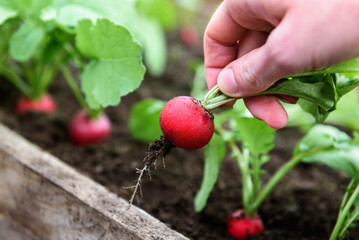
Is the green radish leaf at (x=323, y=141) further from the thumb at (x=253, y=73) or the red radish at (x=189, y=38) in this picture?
the red radish at (x=189, y=38)

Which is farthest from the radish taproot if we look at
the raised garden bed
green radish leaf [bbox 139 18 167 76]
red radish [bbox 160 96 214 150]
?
green radish leaf [bbox 139 18 167 76]

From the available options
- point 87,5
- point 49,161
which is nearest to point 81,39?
point 87,5

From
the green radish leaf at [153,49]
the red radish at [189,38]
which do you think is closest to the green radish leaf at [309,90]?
the green radish leaf at [153,49]

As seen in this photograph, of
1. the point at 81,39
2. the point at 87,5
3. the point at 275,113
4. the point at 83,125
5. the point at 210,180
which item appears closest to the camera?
the point at 275,113

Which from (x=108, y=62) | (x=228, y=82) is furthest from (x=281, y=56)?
(x=108, y=62)

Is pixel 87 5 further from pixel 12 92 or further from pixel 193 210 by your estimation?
pixel 193 210

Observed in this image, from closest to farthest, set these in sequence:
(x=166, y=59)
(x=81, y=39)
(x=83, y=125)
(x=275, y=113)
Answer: (x=275, y=113), (x=81, y=39), (x=83, y=125), (x=166, y=59)
